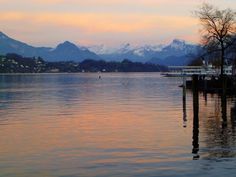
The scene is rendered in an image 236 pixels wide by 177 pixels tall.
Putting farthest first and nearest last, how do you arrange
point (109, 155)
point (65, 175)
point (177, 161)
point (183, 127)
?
point (183, 127) → point (109, 155) → point (177, 161) → point (65, 175)

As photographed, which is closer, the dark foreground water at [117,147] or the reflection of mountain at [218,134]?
the dark foreground water at [117,147]

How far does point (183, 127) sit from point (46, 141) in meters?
11.0

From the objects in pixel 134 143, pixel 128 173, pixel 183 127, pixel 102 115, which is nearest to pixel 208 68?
pixel 102 115

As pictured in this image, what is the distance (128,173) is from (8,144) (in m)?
10.6

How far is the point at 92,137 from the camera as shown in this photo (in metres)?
33.4

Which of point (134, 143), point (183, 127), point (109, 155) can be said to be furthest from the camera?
point (183, 127)

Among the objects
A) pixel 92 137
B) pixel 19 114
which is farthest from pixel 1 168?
pixel 19 114

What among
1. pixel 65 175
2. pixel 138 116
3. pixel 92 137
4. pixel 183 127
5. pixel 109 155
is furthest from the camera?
pixel 138 116

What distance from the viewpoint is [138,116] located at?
156ft

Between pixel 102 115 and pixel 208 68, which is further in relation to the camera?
pixel 208 68

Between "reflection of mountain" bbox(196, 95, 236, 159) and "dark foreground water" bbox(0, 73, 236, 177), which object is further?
"reflection of mountain" bbox(196, 95, 236, 159)

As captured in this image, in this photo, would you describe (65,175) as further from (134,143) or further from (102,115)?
(102,115)

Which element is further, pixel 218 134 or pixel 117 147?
pixel 218 134

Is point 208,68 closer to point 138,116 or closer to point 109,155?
point 138,116
